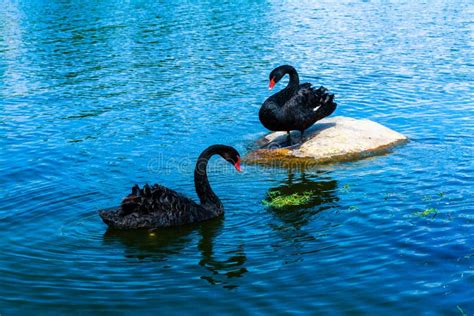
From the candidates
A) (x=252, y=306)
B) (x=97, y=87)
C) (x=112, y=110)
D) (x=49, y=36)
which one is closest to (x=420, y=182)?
(x=252, y=306)

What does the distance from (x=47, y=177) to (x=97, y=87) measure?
25.4 ft

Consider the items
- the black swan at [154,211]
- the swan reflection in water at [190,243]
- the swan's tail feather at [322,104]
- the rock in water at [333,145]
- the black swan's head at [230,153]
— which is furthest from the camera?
the swan's tail feather at [322,104]

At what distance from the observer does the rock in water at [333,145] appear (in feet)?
40.6

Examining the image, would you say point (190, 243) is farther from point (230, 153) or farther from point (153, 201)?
point (230, 153)

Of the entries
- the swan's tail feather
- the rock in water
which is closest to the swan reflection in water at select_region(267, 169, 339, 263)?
the rock in water

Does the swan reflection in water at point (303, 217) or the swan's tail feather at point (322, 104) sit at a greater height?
the swan's tail feather at point (322, 104)

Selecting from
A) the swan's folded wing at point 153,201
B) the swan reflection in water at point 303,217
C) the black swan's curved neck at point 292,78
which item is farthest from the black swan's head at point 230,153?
the black swan's curved neck at point 292,78

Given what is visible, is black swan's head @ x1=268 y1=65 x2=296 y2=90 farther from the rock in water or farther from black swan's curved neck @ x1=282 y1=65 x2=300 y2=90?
the rock in water

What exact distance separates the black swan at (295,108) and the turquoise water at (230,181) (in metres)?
0.95

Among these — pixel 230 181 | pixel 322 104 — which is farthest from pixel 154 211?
pixel 322 104

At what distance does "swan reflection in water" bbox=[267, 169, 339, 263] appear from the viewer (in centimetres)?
854

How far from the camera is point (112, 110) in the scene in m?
16.7

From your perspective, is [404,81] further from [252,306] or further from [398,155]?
[252,306]

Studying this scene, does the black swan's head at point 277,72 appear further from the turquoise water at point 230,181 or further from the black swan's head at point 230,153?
the black swan's head at point 230,153
